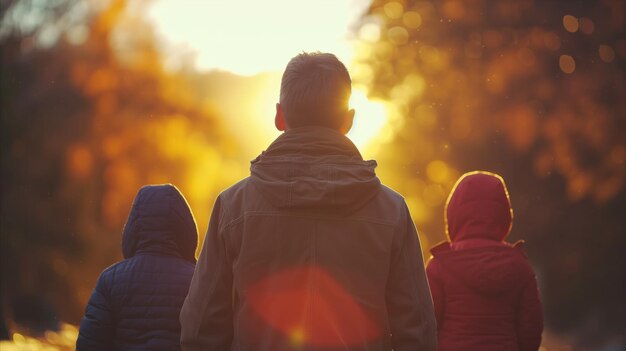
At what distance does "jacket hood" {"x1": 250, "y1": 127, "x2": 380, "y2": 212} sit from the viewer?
329 cm

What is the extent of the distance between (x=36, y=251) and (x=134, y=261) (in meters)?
15.7

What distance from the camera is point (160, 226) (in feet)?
16.7

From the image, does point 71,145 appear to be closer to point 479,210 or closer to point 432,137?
point 432,137

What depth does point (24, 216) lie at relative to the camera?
62.3ft

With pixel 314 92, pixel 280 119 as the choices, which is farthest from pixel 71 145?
pixel 314 92

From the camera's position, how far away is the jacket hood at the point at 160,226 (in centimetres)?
508

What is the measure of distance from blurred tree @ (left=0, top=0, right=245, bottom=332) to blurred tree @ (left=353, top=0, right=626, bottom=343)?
6725 millimetres

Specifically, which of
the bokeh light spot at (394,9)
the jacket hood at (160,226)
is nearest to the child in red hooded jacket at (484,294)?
the jacket hood at (160,226)

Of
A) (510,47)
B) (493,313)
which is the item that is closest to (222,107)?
(510,47)

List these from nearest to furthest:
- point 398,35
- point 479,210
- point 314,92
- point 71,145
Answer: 1. point 314,92
2. point 479,210
3. point 398,35
4. point 71,145

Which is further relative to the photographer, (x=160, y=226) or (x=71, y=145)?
(x=71, y=145)

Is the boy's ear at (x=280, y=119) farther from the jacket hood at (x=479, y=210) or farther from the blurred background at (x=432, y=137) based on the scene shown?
the blurred background at (x=432, y=137)

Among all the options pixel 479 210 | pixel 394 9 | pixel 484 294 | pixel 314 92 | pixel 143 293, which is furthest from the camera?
pixel 394 9

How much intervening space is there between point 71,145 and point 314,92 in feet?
64.6
